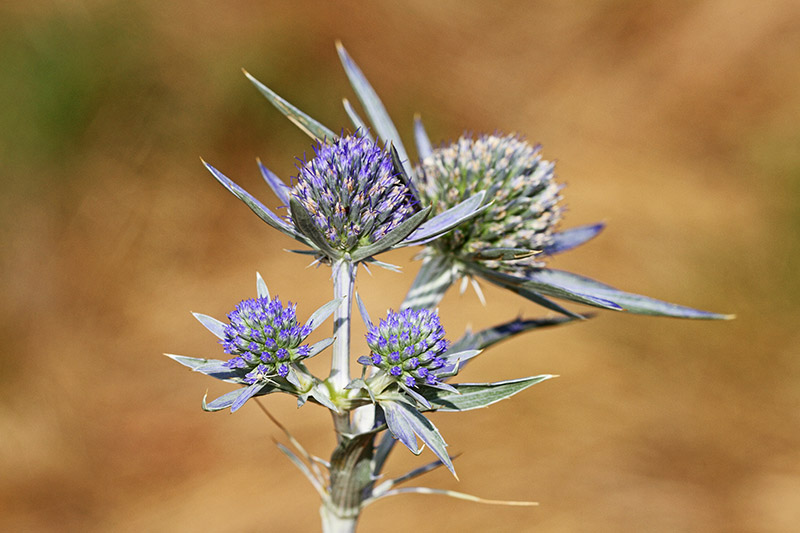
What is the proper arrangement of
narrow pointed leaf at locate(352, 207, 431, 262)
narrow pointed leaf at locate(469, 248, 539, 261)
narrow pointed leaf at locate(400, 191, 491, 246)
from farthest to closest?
narrow pointed leaf at locate(469, 248, 539, 261), narrow pointed leaf at locate(400, 191, 491, 246), narrow pointed leaf at locate(352, 207, 431, 262)

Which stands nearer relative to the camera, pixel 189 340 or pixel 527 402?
pixel 527 402

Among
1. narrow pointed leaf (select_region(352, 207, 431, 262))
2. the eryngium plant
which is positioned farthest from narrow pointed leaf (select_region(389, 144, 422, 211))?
narrow pointed leaf (select_region(352, 207, 431, 262))

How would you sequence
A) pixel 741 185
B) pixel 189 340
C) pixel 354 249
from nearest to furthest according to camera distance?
pixel 354 249 → pixel 189 340 → pixel 741 185

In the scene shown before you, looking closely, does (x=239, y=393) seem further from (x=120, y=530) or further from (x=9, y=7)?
(x=9, y=7)

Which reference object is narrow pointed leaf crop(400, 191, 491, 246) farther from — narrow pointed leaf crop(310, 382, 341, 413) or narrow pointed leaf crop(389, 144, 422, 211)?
narrow pointed leaf crop(310, 382, 341, 413)

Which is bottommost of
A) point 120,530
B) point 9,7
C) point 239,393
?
point 239,393

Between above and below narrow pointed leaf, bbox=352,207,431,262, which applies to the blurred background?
above

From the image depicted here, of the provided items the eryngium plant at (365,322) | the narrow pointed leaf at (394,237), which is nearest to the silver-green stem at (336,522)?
the eryngium plant at (365,322)

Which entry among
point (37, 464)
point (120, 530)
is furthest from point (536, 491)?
point (37, 464)
